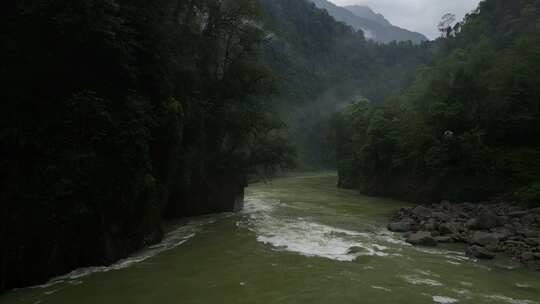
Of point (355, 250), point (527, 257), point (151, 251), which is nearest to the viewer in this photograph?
point (527, 257)

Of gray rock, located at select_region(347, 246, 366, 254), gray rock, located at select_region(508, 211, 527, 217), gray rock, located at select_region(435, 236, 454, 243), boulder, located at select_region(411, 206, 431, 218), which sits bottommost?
gray rock, located at select_region(435, 236, 454, 243)

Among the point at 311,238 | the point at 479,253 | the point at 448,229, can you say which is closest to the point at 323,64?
the point at 448,229

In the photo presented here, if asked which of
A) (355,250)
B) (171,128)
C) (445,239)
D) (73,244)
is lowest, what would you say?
(445,239)

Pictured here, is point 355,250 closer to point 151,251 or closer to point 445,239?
point 445,239

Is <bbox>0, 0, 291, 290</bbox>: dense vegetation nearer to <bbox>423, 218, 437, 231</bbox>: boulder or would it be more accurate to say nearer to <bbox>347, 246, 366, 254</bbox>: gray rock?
<bbox>347, 246, 366, 254</bbox>: gray rock

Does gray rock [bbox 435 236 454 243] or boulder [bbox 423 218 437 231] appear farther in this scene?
boulder [bbox 423 218 437 231]

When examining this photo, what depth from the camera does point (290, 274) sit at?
1059 cm

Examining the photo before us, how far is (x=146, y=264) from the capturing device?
11430 millimetres

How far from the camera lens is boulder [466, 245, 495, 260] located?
12.8 meters

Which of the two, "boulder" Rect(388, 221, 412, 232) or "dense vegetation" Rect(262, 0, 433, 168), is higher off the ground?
"dense vegetation" Rect(262, 0, 433, 168)

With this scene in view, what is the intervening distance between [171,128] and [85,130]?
4138 mm

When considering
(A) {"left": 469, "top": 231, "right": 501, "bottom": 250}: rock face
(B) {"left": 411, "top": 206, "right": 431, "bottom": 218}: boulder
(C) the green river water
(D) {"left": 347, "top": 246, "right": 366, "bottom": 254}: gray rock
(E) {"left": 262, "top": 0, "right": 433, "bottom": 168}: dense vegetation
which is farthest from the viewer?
(E) {"left": 262, "top": 0, "right": 433, "bottom": 168}: dense vegetation

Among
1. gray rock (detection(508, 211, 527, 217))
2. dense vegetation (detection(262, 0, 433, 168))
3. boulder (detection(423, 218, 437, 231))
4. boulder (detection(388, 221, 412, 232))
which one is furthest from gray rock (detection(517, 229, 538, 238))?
dense vegetation (detection(262, 0, 433, 168))

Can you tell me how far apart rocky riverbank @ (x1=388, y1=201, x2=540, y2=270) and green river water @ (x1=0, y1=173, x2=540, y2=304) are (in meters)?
0.67
